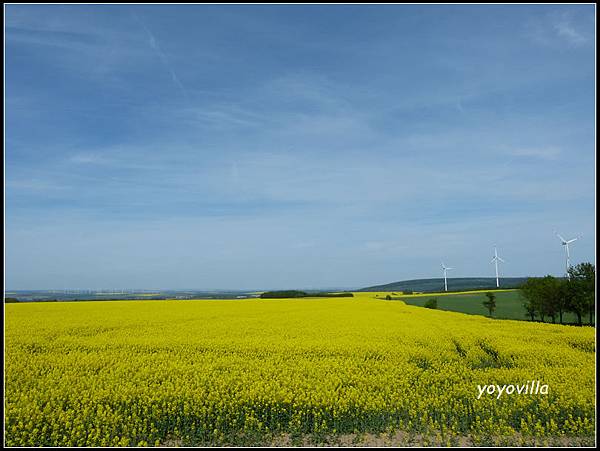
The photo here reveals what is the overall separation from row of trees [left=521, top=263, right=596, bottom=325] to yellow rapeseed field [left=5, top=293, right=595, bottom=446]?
24.0 m

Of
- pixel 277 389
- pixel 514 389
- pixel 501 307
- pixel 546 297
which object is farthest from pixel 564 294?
pixel 277 389

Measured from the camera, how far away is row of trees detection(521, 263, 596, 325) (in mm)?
32906

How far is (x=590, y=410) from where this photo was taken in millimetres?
7297

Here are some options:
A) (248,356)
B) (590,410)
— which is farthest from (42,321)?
(590,410)

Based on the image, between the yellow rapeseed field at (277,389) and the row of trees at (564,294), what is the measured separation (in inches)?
944

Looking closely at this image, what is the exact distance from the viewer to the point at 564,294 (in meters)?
34.6

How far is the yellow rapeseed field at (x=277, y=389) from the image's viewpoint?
6781 millimetres

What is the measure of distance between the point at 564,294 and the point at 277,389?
34.9 m

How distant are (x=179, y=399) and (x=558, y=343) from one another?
12.2 m

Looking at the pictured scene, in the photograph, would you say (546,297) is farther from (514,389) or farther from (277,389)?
(277,389)

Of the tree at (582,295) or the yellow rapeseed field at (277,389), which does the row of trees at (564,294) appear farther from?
the yellow rapeseed field at (277,389)

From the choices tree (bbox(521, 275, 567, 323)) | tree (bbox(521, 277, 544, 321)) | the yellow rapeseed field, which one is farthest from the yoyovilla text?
tree (bbox(521, 277, 544, 321))

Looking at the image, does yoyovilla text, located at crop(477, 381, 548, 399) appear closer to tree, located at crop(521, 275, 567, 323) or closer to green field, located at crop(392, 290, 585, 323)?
tree, located at crop(521, 275, 567, 323)

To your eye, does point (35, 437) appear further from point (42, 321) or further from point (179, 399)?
point (42, 321)
